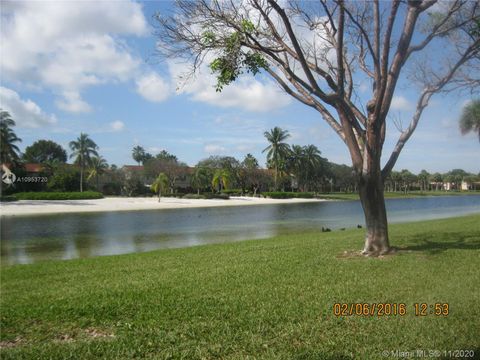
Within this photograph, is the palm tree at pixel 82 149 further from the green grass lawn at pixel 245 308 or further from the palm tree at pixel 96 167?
the green grass lawn at pixel 245 308

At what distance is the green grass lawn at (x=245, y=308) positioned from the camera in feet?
15.9

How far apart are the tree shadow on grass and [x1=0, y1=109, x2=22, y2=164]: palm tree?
51.4 meters

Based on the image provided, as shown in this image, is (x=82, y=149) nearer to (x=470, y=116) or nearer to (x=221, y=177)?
(x=221, y=177)

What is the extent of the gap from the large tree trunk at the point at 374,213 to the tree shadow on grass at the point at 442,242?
35.4 inches

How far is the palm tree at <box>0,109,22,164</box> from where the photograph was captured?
53.9 m

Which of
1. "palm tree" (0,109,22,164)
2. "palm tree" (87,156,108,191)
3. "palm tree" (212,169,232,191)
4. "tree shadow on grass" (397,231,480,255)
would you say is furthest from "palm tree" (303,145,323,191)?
"tree shadow on grass" (397,231,480,255)

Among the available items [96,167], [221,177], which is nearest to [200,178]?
[221,177]

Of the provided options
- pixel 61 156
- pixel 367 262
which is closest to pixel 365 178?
pixel 367 262

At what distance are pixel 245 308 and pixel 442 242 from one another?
8.51 meters

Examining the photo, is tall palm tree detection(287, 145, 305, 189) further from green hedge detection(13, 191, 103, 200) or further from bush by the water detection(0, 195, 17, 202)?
bush by the water detection(0, 195, 17, 202)

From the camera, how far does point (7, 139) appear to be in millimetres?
55906

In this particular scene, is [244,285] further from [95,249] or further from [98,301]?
[95,249]

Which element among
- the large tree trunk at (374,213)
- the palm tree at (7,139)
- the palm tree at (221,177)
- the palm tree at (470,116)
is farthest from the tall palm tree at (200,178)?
the large tree trunk at (374,213)

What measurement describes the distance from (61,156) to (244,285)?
10260 cm
